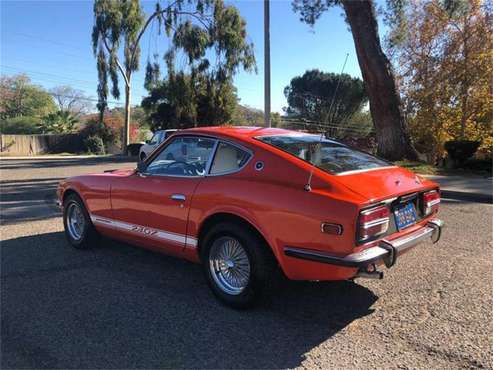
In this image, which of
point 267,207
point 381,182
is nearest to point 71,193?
point 267,207

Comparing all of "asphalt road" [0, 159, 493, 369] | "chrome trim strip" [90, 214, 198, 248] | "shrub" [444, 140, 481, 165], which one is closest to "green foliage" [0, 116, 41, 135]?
"shrub" [444, 140, 481, 165]

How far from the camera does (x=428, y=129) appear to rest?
21.5 meters

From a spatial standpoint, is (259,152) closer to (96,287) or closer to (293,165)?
(293,165)

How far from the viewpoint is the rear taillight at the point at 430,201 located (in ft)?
12.6

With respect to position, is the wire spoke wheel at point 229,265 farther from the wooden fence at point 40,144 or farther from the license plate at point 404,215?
the wooden fence at point 40,144

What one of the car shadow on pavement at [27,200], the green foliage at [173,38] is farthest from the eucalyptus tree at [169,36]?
the car shadow on pavement at [27,200]

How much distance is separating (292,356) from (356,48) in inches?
534

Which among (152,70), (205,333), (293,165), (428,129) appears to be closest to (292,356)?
(205,333)

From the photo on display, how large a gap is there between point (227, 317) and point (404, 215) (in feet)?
5.48

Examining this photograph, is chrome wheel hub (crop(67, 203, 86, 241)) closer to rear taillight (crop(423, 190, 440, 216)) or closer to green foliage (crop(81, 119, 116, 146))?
rear taillight (crop(423, 190, 440, 216))

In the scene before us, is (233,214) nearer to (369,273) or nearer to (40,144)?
(369,273)

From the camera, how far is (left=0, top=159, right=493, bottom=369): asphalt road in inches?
112

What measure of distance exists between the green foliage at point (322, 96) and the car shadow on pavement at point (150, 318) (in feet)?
116

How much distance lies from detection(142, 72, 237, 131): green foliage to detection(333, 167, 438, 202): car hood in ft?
93.0
